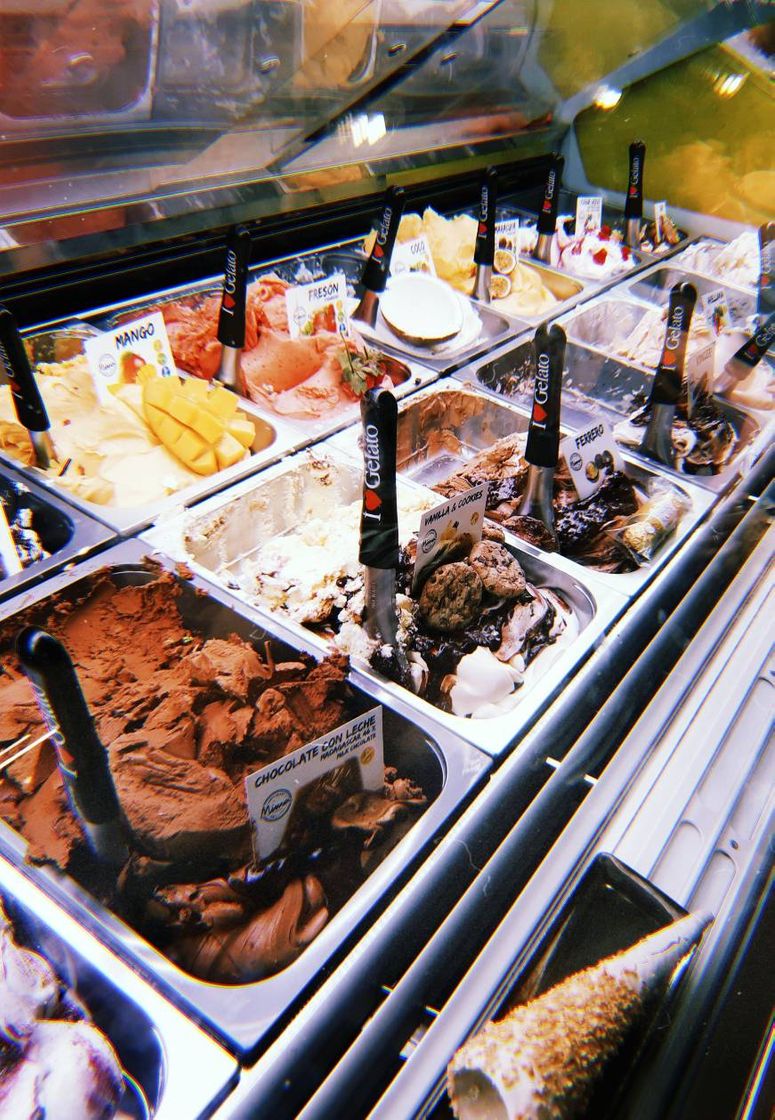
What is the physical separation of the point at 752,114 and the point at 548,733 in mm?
3758

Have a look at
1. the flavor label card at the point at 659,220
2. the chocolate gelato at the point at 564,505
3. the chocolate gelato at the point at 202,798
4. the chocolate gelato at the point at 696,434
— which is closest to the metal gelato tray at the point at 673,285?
the flavor label card at the point at 659,220

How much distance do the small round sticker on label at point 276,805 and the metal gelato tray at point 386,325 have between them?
5.35ft

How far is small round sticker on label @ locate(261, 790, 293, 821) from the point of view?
1.01 metres

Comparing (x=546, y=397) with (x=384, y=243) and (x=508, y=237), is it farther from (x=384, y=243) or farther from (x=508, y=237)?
(x=508, y=237)

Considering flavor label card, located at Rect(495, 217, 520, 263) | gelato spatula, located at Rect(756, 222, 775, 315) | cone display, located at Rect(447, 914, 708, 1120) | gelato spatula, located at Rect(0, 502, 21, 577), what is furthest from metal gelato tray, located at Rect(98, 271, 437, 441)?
gelato spatula, located at Rect(756, 222, 775, 315)

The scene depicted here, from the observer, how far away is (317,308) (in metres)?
2.41

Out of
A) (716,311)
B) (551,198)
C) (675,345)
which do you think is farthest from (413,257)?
(675,345)

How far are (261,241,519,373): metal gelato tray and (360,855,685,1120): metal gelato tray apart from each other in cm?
169

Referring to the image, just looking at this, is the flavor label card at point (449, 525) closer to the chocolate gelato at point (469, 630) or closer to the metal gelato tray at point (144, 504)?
the chocolate gelato at point (469, 630)

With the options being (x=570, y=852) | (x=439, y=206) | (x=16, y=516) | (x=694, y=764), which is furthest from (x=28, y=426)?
(x=439, y=206)

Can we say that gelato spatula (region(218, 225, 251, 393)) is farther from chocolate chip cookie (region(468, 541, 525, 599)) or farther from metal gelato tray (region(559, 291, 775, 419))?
metal gelato tray (region(559, 291, 775, 419))

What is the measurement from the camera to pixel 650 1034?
931 millimetres

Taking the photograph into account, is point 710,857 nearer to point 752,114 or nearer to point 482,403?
point 482,403

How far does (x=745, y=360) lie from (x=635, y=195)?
1620 millimetres
